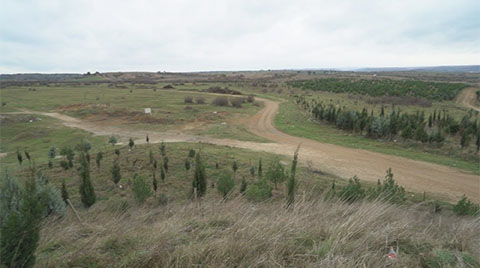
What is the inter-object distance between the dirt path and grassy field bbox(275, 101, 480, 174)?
29.6m

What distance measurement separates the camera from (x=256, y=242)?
3.36m

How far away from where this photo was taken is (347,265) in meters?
2.94

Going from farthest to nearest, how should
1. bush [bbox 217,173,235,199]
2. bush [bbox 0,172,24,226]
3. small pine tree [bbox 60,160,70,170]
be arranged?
small pine tree [bbox 60,160,70,170]
bush [bbox 217,173,235,199]
bush [bbox 0,172,24,226]

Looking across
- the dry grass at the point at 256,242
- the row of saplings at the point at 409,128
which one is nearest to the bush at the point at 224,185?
the dry grass at the point at 256,242

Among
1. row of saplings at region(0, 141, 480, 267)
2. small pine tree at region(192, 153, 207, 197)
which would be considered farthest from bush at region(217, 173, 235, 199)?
small pine tree at region(192, 153, 207, 197)

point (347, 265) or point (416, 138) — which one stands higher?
point (347, 265)

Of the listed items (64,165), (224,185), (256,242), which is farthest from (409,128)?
(64,165)

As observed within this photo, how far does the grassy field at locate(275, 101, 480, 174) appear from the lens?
18.3 meters

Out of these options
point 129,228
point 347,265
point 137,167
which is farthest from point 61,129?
point 347,265

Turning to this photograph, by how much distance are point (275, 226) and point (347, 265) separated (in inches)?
43.8

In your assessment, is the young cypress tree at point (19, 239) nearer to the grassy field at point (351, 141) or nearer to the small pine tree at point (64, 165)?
the small pine tree at point (64, 165)

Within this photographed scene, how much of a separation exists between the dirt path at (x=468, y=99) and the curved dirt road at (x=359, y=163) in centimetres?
3448

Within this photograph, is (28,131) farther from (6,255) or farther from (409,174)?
(409,174)

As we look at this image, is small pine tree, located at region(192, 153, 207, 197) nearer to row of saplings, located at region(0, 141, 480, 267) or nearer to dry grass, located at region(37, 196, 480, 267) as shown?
row of saplings, located at region(0, 141, 480, 267)
